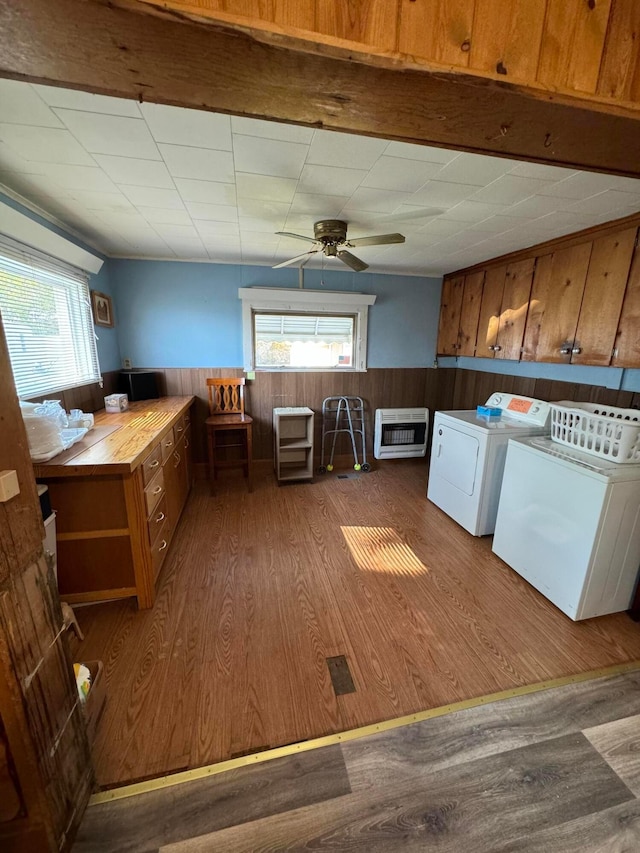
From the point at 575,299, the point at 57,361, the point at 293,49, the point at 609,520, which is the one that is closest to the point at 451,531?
the point at 609,520

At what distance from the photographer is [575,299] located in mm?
2545

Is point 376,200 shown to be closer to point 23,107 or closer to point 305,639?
point 23,107

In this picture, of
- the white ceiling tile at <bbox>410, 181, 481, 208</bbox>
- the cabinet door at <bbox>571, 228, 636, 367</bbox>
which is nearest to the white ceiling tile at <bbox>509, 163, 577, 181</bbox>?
the white ceiling tile at <bbox>410, 181, 481, 208</bbox>

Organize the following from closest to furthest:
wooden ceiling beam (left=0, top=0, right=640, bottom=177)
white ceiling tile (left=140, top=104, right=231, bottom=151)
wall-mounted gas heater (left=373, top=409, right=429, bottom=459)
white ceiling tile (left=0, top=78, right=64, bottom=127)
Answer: wooden ceiling beam (left=0, top=0, right=640, bottom=177) < white ceiling tile (left=0, top=78, right=64, bottom=127) < white ceiling tile (left=140, top=104, right=231, bottom=151) < wall-mounted gas heater (left=373, top=409, right=429, bottom=459)

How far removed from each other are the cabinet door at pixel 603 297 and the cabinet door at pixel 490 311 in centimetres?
85

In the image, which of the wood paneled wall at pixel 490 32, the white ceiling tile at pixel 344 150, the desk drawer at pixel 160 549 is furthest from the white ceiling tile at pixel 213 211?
the desk drawer at pixel 160 549

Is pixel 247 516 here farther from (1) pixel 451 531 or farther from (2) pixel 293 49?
(2) pixel 293 49

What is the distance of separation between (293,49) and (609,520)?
7.54 feet

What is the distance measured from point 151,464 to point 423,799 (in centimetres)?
199

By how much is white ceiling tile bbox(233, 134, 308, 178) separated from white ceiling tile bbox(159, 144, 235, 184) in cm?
7

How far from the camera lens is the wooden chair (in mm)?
3426

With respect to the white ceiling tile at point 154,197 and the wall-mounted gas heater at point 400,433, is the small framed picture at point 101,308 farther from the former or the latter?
the wall-mounted gas heater at point 400,433

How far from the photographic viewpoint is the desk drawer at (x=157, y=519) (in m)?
2.03

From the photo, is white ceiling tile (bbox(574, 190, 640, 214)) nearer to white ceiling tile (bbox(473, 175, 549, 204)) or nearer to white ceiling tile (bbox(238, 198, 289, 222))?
white ceiling tile (bbox(473, 175, 549, 204))
